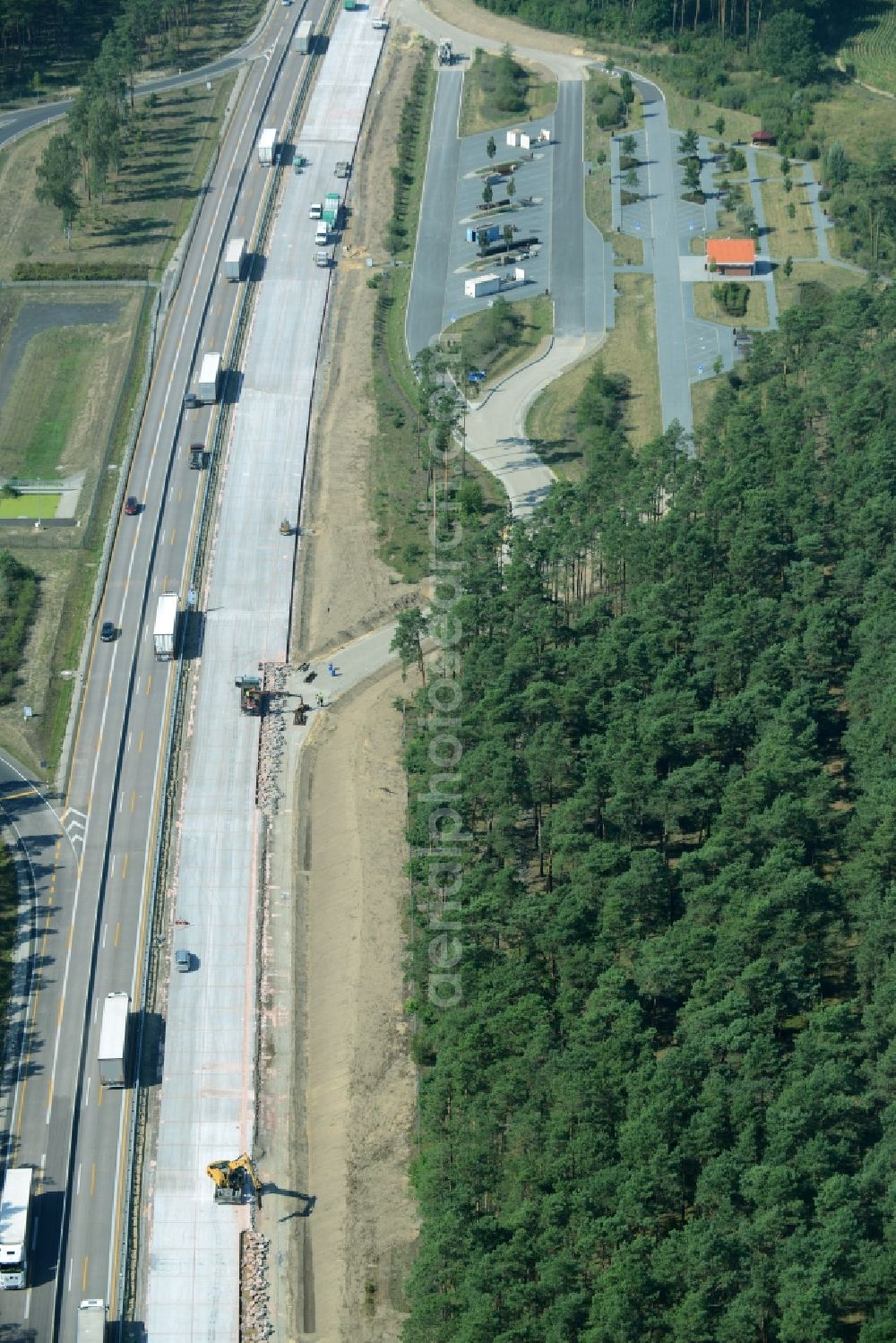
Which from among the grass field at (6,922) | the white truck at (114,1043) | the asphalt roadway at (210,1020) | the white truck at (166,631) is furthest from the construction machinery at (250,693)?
the white truck at (114,1043)

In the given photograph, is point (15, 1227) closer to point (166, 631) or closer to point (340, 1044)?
point (340, 1044)

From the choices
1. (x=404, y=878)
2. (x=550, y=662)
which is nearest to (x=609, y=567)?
(x=550, y=662)

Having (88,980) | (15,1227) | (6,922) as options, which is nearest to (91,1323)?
(15,1227)

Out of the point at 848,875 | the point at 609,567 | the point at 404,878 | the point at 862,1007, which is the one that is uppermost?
the point at 609,567

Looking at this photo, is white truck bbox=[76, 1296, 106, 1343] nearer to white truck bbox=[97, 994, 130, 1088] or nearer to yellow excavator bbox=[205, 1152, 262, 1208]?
yellow excavator bbox=[205, 1152, 262, 1208]

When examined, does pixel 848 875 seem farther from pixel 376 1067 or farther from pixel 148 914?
pixel 148 914

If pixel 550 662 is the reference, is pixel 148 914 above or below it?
below

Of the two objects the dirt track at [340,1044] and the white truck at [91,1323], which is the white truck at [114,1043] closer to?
the dirt track at [340,1044]
